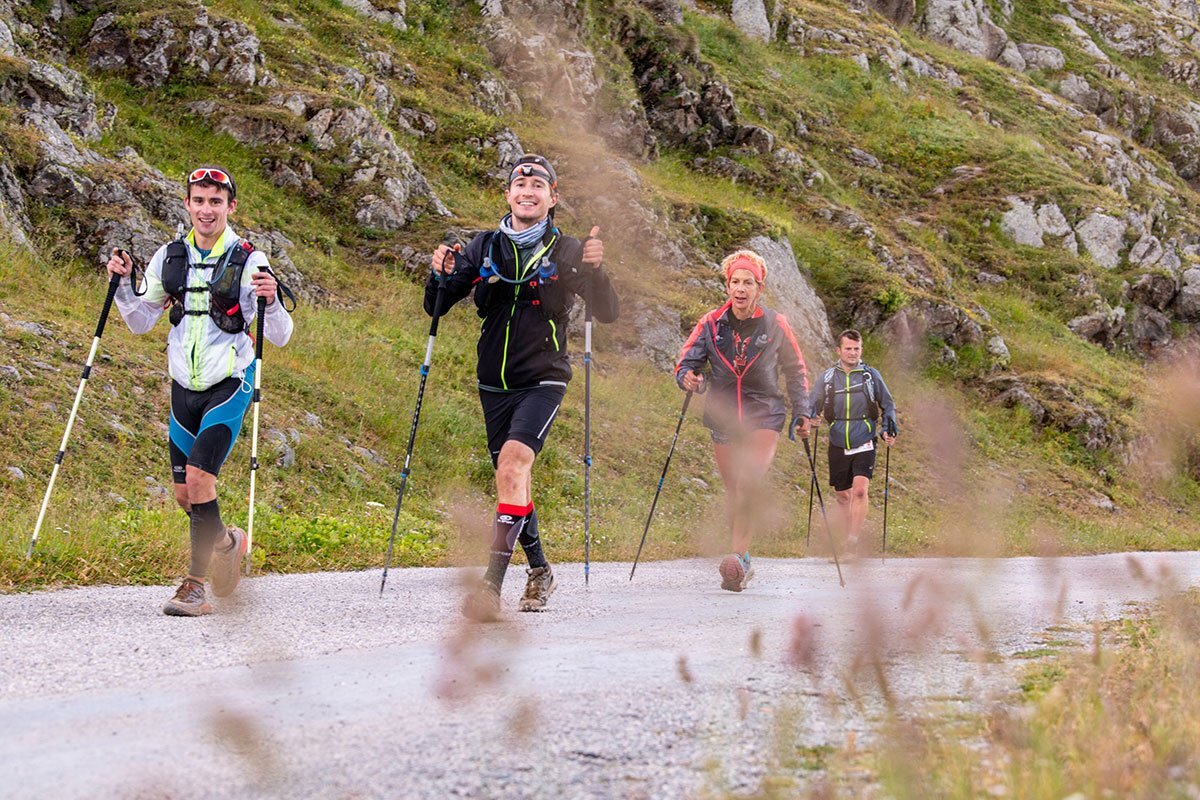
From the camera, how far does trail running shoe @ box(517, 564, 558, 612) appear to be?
732 centimetres

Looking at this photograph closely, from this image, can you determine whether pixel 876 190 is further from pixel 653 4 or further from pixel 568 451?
pixel 568 451

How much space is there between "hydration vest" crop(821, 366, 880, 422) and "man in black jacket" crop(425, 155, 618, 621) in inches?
290

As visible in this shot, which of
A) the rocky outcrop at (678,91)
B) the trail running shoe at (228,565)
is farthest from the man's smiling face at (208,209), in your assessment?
the rocky outcrop at (678,91)

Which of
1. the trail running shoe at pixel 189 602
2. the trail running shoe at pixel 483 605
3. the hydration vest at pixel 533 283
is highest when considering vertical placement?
the hydration vest at pixel 533 283

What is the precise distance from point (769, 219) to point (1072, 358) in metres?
10.2

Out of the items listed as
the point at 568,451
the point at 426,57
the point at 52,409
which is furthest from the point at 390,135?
the point at 52,409

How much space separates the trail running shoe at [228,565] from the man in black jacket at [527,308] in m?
1.78

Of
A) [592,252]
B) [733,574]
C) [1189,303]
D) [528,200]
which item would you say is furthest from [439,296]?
[1189,303]

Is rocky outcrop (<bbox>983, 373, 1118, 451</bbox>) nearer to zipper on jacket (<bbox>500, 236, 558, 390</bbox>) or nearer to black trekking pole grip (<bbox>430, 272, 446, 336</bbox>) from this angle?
black trekking pole grip (<bbox>430, 272, 446, 336</bbox>)

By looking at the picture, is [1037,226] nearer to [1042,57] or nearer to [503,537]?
[1042,57]

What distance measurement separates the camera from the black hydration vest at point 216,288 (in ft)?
23.1

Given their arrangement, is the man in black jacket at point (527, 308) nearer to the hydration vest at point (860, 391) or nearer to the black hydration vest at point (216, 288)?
the black hydration vest at point (216, 288)

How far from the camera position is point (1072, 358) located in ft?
109

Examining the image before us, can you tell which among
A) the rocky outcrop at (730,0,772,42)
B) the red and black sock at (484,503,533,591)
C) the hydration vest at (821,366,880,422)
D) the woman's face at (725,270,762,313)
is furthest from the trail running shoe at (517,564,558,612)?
the rocky outcrop at (730,0,772,42)
